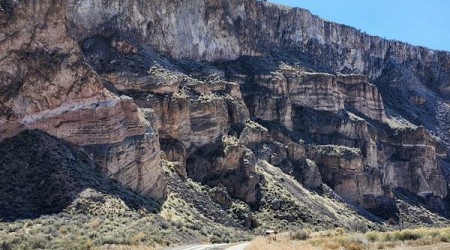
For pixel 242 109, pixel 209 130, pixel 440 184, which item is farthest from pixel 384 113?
pixel 209 130

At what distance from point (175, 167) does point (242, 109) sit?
22.9m

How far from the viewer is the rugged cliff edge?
51281 mm

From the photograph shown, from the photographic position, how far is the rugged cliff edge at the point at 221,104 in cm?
5128

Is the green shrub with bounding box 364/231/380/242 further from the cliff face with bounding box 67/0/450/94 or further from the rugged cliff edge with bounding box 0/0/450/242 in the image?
the cliff face with bounding box 67/0/450/94

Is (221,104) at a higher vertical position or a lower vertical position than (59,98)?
higher

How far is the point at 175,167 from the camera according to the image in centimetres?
6438

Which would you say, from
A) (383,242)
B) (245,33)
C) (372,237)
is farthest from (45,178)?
(245,33)

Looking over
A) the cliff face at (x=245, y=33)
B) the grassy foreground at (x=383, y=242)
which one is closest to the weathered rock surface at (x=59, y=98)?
the cliff face at (x=245, y=33)

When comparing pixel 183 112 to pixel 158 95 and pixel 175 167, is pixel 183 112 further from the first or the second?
pixel 175 167

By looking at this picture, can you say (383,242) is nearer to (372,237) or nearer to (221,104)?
(372,237)

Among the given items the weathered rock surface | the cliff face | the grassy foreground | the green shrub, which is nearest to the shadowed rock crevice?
the weathered rock surface

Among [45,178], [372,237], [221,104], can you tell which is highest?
[221,104]

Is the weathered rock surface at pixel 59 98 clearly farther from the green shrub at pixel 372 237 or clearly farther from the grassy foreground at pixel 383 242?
the green shrub at pixel 372 237

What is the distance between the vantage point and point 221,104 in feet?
257
